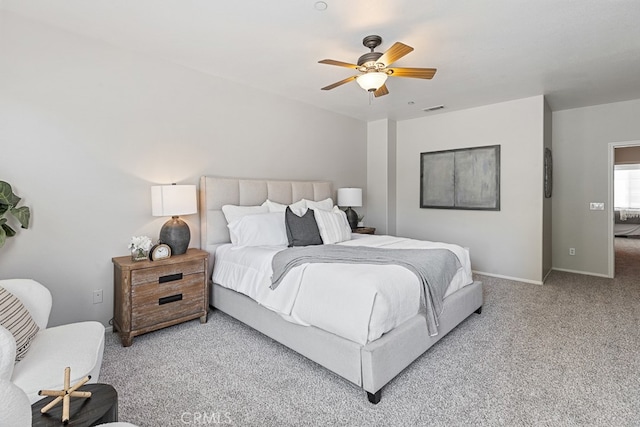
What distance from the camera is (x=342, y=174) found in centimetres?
528

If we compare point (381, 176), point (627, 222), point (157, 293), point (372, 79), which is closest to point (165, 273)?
point (157, 293)

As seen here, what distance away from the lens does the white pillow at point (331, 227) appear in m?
3.48

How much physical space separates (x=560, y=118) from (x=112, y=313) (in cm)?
662

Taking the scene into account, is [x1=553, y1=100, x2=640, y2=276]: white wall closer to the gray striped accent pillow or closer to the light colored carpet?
the light colored carpet

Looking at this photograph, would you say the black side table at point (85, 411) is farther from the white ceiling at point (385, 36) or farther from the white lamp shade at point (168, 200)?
the white ceiling at point (385, 36)

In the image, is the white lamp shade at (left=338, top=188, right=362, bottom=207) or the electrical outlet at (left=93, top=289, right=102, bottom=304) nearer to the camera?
the electrical outlet at (left=93, top=289, right=102, bottom=304)

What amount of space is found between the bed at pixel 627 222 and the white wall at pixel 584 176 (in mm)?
5110

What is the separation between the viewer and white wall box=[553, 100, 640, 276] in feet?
15.3

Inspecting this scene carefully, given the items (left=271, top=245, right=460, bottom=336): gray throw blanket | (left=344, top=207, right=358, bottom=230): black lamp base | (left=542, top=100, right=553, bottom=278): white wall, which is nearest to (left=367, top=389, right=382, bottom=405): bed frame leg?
(left=271, top=245, right=460, bottom=336): gray throw blanket

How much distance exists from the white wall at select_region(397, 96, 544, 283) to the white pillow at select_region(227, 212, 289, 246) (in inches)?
121

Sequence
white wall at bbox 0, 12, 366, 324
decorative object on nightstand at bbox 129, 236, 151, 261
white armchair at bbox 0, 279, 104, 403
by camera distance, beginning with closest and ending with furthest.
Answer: white armchair at bbox 0, 279, 104, 403
white wall at bbox 0, 12, 366, 324
decorative object on nightstand at bbox 129, 236, 151, 261

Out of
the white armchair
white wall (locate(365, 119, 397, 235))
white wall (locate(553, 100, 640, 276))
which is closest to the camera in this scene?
the white armchair

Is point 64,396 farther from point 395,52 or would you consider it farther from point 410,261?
point 395,52

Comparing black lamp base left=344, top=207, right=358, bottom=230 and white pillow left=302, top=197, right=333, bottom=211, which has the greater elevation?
white pillow left=302, top=197, right=333, bottom=211
